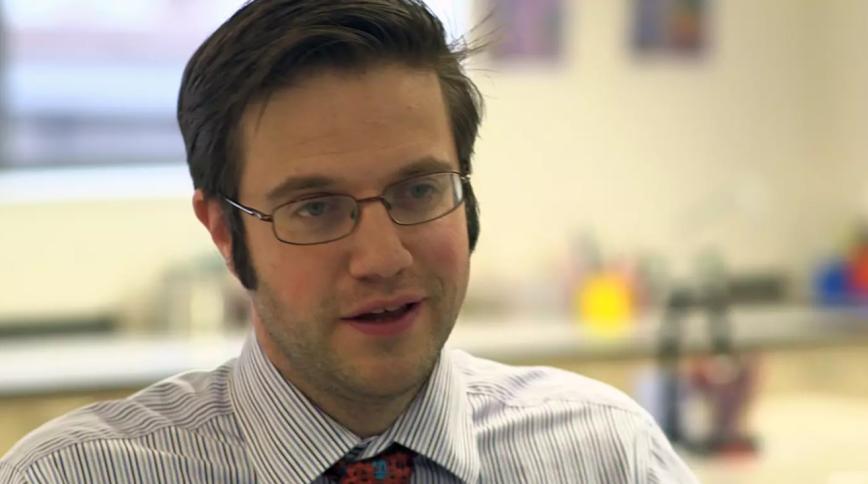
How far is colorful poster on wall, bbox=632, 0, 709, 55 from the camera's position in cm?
360

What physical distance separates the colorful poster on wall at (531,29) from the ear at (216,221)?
2112mm

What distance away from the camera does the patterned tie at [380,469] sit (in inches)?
51.0

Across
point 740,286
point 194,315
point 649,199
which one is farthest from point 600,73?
point 194,315

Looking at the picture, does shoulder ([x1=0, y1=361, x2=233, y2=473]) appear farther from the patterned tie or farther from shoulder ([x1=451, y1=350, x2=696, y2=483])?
shoulder ([x1=451, y1=350, x2=696, y2=483])

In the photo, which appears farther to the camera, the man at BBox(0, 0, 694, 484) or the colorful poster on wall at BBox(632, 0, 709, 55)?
the colorful poster on wall at BBox(632, 0, 709, 55)

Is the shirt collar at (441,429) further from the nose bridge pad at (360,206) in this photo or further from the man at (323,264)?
the nose bridge pad at (360,206)

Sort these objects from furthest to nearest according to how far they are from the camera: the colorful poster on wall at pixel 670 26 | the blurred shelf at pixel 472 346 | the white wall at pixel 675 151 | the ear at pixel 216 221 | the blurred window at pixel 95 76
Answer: the colorful poster on wall at pixel 670 26 < the white wall at pixel 675 151 < the blurred window at pixel 95 76 < the blurred shelf at pixel 472 346 < the ear at pixel 216 221

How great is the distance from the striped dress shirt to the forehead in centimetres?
22

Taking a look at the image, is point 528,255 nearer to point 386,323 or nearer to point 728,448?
point 728,448

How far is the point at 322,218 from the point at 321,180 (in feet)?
0.12

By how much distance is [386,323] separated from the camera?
1258mm

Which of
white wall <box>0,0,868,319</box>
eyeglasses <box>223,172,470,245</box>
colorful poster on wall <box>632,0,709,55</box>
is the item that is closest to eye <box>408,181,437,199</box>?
eyeglasses <box>223,172,470,245</box>

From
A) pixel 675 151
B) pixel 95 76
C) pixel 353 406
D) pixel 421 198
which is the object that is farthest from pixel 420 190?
pixel 675 151

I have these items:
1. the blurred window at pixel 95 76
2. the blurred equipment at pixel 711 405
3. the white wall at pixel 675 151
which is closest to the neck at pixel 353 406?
the blurred equipment at pixel 711 405
